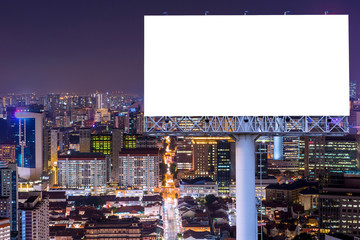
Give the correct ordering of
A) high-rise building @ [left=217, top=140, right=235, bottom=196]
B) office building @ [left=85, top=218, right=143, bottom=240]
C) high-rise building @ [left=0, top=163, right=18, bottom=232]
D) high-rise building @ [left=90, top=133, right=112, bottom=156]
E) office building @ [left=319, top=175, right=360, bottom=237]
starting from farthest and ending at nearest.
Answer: high-rise building @ [left=90, top=133, right=112, bottom=156] < high-rise building @ [left=217, top=140, right=235, bottom=196] < office building @ [left=85, top=218, right=143, bottom=240] < high-rise building @ [left=0, top=163, right=18, bottom=232] < office building @ [left=319, top=175, right=360, bottom=237]

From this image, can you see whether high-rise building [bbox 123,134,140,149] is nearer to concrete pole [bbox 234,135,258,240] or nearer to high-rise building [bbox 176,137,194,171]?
high-rise building [bbox 176,137,194,171]

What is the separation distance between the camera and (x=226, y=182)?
2492 centimetres

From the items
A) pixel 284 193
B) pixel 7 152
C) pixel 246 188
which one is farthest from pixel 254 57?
pixel 7 152

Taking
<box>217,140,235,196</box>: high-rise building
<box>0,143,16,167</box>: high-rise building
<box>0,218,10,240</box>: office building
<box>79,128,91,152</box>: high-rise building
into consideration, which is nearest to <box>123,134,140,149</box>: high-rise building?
<box>79,128,91,152</box>: high-rise building

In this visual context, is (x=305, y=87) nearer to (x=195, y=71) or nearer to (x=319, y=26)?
(x=319, y=26)

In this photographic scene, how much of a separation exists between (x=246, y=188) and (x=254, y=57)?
92 centimetres

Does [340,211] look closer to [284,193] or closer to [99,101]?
[284,193]

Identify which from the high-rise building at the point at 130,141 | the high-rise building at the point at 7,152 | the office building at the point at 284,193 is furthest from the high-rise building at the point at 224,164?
the high-rise building at the point at 7,152

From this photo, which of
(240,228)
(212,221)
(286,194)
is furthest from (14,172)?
(240,228)

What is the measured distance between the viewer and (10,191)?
1620 centimetres

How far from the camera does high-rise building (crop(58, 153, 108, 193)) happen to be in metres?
27.7

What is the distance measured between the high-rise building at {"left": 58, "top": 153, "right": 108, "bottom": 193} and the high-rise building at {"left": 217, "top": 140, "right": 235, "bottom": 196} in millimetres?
5576

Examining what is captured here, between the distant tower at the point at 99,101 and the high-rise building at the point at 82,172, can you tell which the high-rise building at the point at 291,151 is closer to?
the high-rise building at the point at 82,172

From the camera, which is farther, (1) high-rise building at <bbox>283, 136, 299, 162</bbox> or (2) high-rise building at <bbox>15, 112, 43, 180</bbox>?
(1) high-rise building at <bbox>283, 136, 299, 162</bbox>
